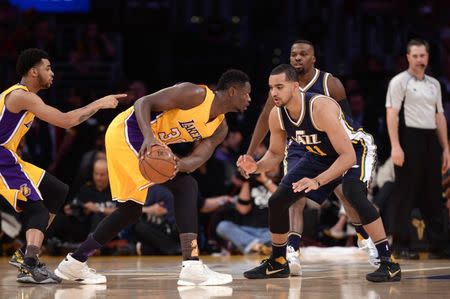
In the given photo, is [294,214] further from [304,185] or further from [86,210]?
[86,210]

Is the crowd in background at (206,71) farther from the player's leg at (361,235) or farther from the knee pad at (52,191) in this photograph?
the knee pad at (52,191)

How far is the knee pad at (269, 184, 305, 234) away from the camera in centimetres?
706

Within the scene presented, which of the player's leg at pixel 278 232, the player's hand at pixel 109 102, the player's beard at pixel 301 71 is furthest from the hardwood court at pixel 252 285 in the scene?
the player's beard at pixel 301 71

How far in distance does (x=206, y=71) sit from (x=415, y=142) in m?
5.71

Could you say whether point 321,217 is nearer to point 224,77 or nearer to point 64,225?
point 64,225

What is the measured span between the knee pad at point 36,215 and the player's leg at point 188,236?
0.98 m

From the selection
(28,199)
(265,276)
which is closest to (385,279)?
(265,276)

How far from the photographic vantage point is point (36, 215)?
Result: 23.2ft

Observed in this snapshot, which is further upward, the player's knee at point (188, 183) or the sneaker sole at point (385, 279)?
the player's knee at point (188, 183)

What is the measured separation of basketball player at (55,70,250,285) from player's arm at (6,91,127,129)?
0.21m

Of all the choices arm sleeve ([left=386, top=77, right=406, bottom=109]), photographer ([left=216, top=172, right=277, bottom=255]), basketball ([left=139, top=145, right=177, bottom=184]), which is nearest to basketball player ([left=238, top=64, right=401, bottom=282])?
basketball ([left=139, top=145, right=177, bottom=184])

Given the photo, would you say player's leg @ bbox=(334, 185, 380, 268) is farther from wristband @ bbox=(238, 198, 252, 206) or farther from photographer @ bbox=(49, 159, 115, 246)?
photographer @ bbox=(49, 159, 115, 246)

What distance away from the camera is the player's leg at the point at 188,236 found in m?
6.66

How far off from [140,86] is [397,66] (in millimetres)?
3937
